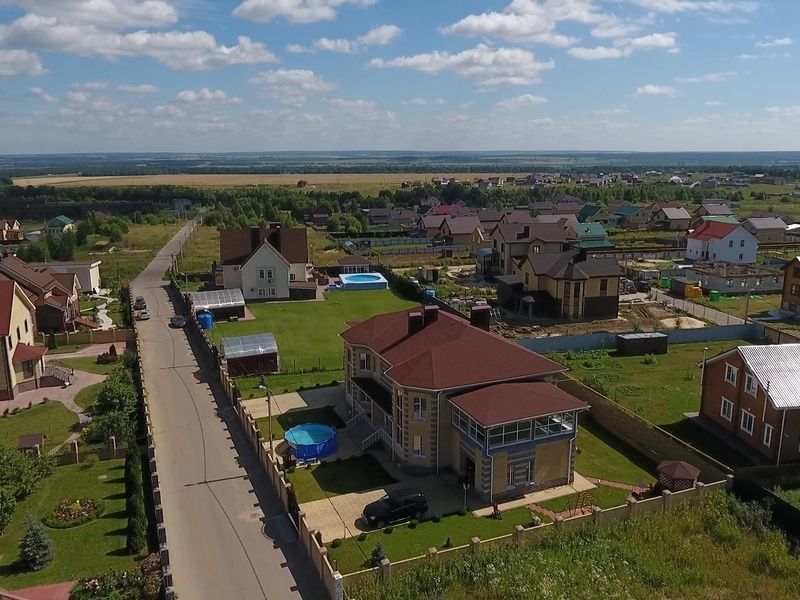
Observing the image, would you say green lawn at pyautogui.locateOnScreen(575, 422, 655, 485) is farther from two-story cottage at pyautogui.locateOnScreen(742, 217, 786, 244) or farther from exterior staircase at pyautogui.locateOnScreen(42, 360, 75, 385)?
two-story cottage at pyautogui.locateOnScreen(742, 217, 786, 244)

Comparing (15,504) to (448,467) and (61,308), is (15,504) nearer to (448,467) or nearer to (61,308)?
(448,467)

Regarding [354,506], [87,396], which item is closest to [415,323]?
[354,506]

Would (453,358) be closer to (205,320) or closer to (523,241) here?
(205,320)

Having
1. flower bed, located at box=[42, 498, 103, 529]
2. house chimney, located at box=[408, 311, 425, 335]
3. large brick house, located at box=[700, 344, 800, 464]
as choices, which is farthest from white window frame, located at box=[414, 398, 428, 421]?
large brick house, located at box=[700, 344, 800, 464]

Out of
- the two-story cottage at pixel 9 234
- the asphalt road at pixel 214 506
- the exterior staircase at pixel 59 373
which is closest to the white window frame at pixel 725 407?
the asphalt road at pixel 214 506

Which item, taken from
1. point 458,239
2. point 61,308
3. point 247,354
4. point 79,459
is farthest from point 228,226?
point 79,459

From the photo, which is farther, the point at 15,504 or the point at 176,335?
the point at 176,335
